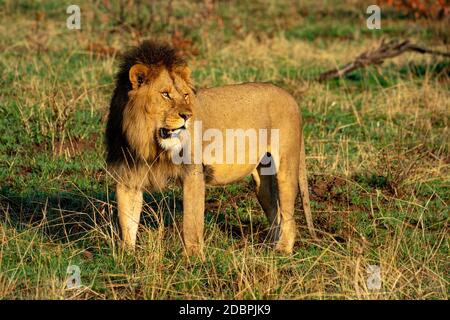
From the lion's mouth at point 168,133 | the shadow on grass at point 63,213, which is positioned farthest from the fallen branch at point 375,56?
the lion's mouth at point 168,133

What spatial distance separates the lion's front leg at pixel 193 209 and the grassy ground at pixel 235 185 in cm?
12

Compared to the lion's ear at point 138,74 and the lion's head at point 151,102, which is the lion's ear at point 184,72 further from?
the lion's ear at point 138,74

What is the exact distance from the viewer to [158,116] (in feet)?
16.3

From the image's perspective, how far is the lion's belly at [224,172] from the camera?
5.51 m

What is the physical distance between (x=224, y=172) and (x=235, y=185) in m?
1.34

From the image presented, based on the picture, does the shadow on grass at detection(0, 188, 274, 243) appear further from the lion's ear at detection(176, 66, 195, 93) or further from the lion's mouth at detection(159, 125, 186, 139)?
the lion's ear at detection(176, 66, 195, 93)

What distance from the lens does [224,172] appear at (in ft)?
18.3

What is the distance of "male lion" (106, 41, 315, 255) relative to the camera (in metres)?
4.98

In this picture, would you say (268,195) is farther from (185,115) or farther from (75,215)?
(185,115)

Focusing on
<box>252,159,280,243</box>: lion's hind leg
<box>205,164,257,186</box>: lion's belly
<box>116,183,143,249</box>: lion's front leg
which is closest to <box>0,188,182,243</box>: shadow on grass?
<box>116,183,143,249</box>: lion's front leg

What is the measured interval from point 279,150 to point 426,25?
7650 mm

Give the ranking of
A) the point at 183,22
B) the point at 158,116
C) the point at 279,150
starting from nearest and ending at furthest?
the point at 158,116
the point at 279,150
the point at 183,22

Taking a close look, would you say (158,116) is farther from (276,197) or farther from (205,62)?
(205,62)
